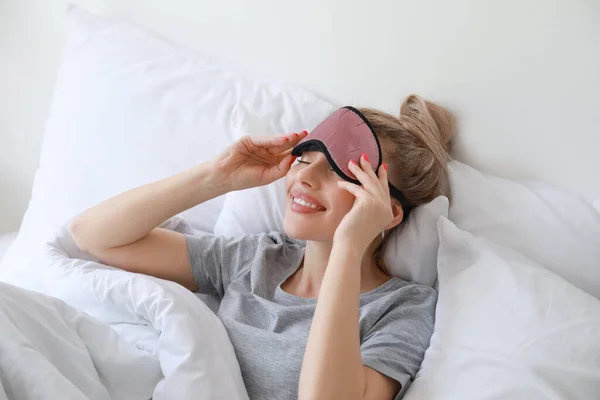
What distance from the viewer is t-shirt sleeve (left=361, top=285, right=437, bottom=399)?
106 cm

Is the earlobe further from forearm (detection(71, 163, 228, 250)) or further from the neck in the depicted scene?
forearm (detection(71, 163, 228, 250))

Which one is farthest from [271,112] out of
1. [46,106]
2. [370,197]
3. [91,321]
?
[46,106]

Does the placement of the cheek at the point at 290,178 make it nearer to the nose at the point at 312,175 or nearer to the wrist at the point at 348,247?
the nose at the point at 312,175

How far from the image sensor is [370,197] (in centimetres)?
110

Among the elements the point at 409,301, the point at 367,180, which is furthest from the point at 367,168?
the point at 409,301

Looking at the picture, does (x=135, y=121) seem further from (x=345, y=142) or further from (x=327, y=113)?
(x=345, y=142)

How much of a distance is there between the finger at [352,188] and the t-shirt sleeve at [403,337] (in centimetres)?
22

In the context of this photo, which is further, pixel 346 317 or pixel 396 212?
pixel 396 212

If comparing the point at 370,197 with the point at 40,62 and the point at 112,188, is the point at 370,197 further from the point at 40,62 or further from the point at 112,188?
the point at 40,62

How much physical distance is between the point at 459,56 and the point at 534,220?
37cm

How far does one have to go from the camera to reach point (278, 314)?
120 cm

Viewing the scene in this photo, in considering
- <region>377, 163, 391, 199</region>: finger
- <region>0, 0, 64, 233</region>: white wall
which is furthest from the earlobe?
<region>0, 0, 64, 233</region>: white wall

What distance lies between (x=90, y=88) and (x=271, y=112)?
1.56ft

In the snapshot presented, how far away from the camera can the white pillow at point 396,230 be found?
1.27 m
